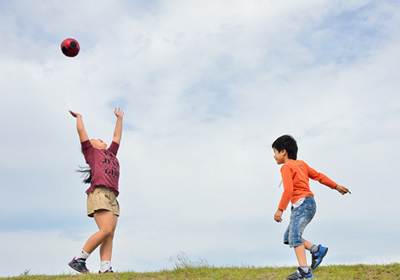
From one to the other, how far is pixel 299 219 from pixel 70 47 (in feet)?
18.5

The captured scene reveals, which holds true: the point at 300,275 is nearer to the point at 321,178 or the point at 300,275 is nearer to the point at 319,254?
the point at 319,254

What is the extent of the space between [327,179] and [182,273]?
3075mm

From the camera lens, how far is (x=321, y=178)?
8.16m

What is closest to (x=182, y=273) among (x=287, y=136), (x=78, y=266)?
(x=78, y=266)

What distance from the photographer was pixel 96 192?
885 centimetres

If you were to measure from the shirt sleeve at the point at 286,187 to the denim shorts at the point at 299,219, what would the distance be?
304mm

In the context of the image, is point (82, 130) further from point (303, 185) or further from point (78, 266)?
point (303, 185)

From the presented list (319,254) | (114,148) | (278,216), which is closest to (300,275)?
(319,254)

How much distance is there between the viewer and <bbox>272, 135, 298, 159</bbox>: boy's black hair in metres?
7.84

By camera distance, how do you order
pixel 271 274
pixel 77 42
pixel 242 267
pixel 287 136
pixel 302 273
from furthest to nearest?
1. pixel 77 42
2. pixel 242 267
3. pixel 271 274
4. pixel 287 136
5. pixel 302 273

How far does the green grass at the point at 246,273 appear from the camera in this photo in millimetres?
8367

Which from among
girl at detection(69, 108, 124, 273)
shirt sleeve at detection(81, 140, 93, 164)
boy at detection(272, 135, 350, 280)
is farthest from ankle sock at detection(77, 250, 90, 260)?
boy at detection(272, 135, 350, 280)

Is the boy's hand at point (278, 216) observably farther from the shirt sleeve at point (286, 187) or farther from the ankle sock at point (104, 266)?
the ankle sock at point (104, 266)

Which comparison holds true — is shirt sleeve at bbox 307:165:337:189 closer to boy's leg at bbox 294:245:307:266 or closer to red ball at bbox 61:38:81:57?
boy's leg at bbox 294:245:307:266
